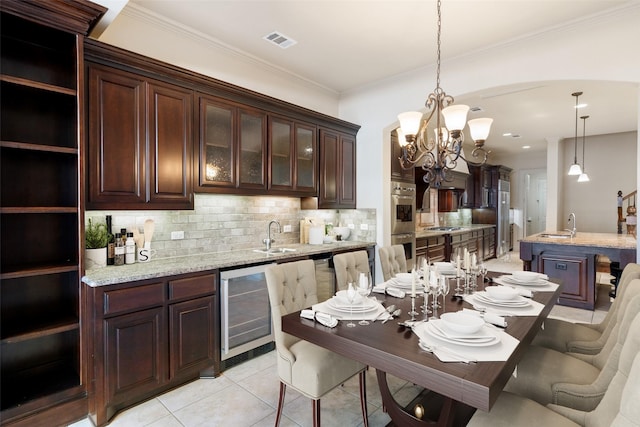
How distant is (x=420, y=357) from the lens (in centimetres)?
133

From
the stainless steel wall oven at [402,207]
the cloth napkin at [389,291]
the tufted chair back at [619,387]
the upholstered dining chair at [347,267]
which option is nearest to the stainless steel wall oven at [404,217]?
the stainless steel wall oven at [402,207]

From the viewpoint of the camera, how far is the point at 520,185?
31.9ft

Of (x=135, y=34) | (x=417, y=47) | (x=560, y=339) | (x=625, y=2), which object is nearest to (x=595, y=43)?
(x=625, y=2)

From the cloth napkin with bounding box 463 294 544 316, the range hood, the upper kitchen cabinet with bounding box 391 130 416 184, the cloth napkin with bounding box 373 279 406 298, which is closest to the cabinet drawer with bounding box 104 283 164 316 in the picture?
the cloth napkin with bounding box 373 279 406 298

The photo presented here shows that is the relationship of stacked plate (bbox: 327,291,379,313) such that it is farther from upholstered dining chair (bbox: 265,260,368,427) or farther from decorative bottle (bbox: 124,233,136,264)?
decorative bottle (bbox: 124,233,136,264)

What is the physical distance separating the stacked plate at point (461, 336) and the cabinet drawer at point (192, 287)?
175cm

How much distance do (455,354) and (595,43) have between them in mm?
3219

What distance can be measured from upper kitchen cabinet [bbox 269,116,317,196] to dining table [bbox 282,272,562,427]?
195cm

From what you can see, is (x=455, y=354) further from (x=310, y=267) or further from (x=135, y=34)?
(x=135, y=34)

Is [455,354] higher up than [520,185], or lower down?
lower down

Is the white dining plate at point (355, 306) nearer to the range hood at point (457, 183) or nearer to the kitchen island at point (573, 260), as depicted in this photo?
the kitchen island at point (573, 260)

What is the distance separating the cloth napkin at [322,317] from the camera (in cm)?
167

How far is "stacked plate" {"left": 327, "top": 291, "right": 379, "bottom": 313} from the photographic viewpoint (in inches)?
72.6

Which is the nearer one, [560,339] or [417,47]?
[560,339]
